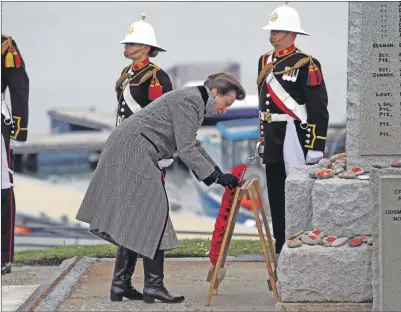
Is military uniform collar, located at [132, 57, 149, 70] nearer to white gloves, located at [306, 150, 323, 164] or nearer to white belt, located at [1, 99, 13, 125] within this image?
white belt, located at [1, 99, 13, 125]

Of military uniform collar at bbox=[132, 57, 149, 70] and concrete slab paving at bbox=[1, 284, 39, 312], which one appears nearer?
concrete slab paving at bbox=[1, 284, 39, 312]

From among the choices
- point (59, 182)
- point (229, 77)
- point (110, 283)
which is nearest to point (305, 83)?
point (229, 77)

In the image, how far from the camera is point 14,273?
433 inches

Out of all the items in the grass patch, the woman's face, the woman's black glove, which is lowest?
the grass patch

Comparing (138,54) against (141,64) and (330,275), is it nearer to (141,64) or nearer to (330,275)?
(141,64)

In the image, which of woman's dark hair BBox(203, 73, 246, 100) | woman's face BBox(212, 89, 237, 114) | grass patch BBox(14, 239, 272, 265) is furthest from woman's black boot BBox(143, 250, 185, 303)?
grass patch BBox(14, 239, 272, 265)

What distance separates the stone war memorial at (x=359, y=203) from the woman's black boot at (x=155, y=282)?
0.81 m

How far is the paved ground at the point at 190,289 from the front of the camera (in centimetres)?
938

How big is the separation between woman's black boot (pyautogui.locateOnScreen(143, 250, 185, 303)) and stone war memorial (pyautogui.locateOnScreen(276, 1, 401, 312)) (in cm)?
81

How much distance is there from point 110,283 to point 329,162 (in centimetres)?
174

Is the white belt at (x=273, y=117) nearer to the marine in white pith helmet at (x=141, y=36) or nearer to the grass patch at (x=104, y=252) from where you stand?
the marine in white pith helmet at (x=141, y=36)

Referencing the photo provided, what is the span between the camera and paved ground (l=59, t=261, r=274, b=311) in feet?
30.8

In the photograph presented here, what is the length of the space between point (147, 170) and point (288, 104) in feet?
5.63

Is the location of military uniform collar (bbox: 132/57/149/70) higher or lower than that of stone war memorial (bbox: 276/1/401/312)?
higher
